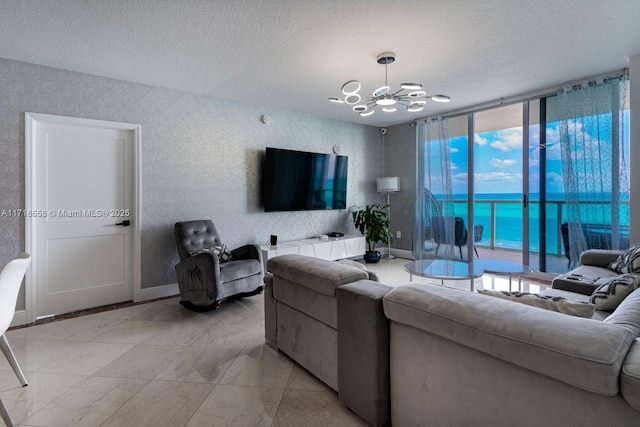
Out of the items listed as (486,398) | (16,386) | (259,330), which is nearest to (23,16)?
(16,386)

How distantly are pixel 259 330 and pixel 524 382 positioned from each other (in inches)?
86.0

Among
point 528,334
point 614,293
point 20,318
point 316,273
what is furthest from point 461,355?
point 20,318

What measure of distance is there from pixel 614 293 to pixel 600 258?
1581mm

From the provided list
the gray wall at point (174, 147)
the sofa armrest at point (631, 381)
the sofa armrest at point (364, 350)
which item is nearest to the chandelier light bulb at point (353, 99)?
the gray wall at point (174, 147)

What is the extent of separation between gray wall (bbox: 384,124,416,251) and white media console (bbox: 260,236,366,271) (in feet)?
3.01

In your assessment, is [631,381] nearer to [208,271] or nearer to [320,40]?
[320,40]

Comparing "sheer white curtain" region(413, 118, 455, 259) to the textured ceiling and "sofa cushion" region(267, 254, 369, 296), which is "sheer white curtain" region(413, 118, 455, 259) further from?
"sofa cushion" region(267, 254, 369, 296)

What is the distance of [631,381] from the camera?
2.78 ft

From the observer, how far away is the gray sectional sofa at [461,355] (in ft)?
3.03

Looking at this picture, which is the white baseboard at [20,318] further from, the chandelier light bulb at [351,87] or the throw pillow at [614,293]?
the throw pillow at [614,293]

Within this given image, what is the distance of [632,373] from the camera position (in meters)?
0.85

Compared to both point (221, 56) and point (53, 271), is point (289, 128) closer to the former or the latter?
point (221, 56)

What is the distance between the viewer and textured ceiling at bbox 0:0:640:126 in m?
2.21

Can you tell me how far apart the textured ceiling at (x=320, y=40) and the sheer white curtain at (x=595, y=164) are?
0.93 ft
